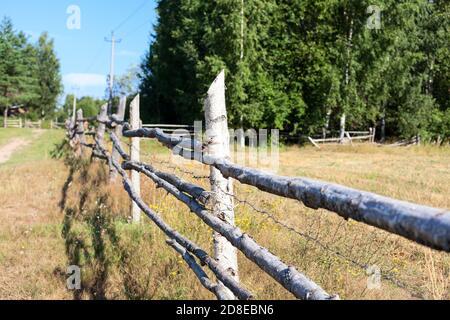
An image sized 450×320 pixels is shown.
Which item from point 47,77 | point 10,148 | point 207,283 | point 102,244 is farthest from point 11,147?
point 47,77

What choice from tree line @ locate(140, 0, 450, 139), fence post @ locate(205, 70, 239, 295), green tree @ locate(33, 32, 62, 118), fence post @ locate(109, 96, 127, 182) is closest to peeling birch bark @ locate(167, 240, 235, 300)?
fence post @ locate(205, 70, 239, 295)

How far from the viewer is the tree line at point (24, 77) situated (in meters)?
53.8

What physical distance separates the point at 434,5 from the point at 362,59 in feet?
32.9

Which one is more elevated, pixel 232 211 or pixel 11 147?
pixel 232 211

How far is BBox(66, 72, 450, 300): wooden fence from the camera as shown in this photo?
5.37ft

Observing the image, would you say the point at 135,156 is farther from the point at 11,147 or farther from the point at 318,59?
the point at 318,59

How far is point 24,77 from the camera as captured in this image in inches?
2192

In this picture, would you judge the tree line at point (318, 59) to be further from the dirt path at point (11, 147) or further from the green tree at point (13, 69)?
the green tree at point (13, 69)

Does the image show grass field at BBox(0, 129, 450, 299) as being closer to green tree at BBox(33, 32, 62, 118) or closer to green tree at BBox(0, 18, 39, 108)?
green tree at BBox(0, 18, 39, 108)

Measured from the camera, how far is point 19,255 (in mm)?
5492

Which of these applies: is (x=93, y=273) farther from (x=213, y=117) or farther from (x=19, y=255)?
(x=213, y=117)

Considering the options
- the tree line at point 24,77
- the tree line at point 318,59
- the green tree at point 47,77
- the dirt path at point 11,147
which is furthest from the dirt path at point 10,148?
the green tree at point 47,77

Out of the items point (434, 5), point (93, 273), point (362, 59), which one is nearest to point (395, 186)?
point (93, 273)

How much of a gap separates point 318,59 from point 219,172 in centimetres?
2474
